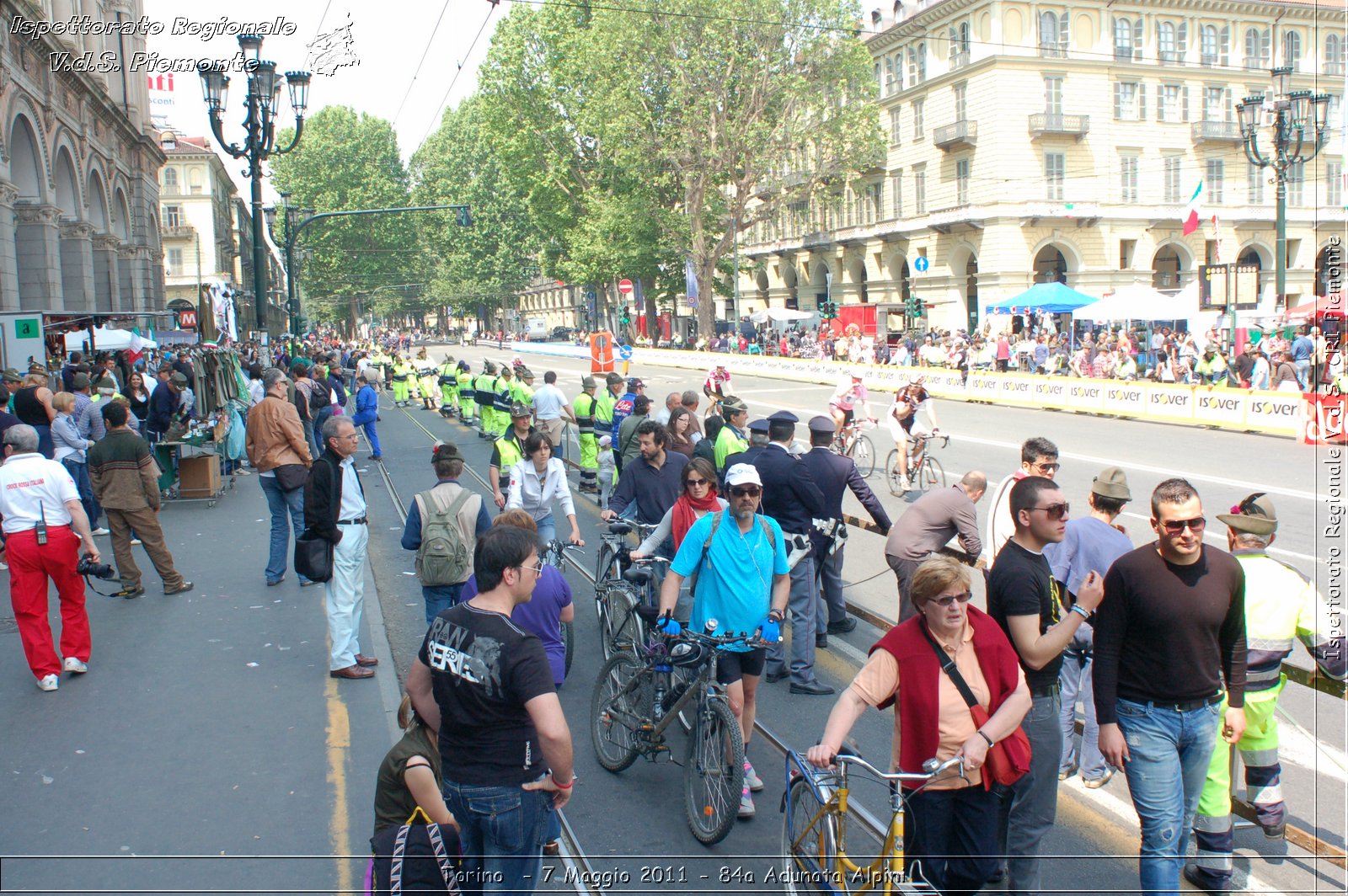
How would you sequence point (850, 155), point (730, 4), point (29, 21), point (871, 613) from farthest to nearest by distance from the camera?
point (850, 155)
point (730, 4)
point (29, 21)
point (871, 613)

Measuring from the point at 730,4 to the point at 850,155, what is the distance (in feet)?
28.8

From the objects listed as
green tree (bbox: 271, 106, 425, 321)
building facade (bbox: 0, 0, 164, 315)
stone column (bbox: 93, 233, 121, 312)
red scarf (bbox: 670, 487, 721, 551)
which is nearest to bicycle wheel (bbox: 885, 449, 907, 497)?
red scarf (bbox: 670, 487, 721, 551)

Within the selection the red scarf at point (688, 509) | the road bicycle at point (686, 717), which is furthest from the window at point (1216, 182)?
the road bicycle at point (686, 717)

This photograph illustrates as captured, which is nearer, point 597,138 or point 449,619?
point 449,619

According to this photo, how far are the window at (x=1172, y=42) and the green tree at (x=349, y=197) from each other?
5203cm

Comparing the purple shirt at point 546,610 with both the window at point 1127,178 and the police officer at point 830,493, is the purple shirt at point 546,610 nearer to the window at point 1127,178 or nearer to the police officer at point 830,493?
the police officer at point 830,493

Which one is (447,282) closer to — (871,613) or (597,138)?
(597,138)

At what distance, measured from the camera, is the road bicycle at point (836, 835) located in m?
3.57

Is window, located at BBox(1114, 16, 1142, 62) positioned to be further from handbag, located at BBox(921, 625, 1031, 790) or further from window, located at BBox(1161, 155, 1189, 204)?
handbag, located at BBox(921, 625, 1031, 790)

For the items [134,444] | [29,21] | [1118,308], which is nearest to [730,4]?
[1118,308]

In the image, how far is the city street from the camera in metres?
4.84

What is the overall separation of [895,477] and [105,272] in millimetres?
24600

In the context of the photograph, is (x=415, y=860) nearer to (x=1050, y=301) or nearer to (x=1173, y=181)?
(x=1050, y=301)

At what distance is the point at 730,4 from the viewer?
4241cm
